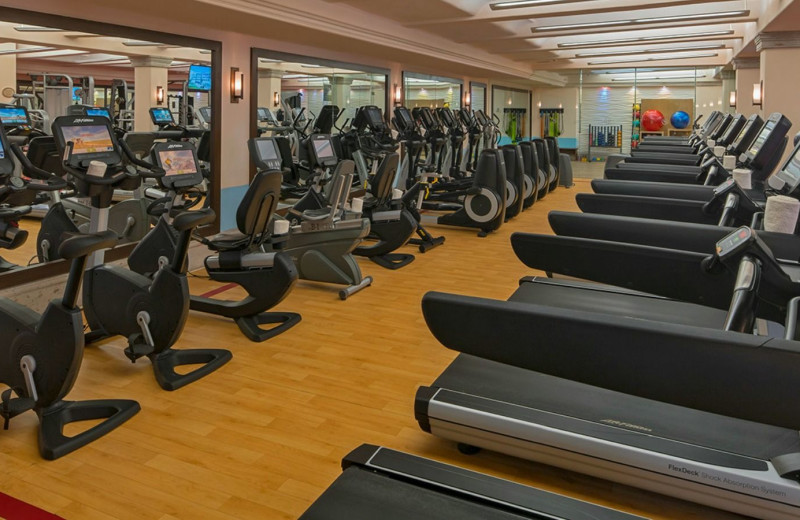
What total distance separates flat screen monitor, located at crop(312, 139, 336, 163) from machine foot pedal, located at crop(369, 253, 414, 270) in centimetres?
99

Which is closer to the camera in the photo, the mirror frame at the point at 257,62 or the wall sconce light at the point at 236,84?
the wall sconce light at the point at 236,84

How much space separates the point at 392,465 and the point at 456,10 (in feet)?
19.8

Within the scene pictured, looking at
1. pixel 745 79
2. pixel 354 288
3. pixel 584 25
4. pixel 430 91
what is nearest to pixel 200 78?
pixel 354 288

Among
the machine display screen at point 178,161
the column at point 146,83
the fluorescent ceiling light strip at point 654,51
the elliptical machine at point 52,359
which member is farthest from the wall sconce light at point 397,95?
the elliptical machine at point 52,359

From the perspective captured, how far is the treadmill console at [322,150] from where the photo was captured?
580 centimetres

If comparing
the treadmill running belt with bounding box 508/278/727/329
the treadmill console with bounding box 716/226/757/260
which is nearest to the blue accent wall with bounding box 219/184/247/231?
the treadmill running belt with bounding box 508/278/727/329

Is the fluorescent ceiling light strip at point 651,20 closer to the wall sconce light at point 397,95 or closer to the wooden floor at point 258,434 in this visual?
the wall sconce light at point 397,95

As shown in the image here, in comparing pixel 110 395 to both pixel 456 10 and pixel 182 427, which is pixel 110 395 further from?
pixel 456 10

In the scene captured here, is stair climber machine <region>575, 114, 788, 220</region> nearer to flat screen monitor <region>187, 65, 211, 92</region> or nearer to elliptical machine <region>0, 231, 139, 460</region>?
elliptical machine <region>0, 231, 139, 460</region>

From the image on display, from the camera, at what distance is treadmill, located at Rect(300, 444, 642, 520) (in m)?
1.70

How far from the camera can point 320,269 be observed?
15.8ft

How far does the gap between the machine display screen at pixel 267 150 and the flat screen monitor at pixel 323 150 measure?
63cm

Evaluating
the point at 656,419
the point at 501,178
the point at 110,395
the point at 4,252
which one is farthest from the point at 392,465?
the point at 501,178

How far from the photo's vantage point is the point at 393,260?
585cm
